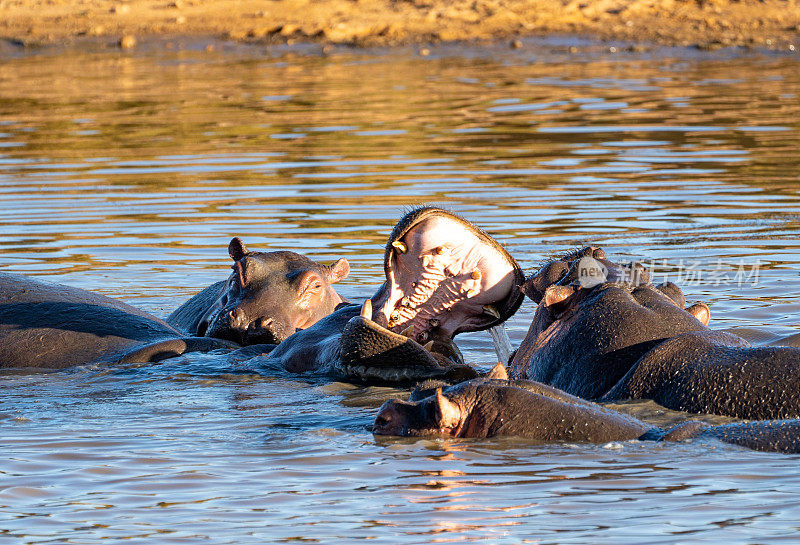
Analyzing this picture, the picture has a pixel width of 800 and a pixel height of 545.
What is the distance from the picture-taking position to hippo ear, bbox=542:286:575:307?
4.97 metres

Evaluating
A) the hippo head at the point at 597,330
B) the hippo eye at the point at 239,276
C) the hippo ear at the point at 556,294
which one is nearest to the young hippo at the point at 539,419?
the hippo head at the point at 597,330

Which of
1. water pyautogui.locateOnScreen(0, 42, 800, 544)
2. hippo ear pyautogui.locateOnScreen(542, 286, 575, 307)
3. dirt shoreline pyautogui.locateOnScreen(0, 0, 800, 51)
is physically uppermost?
dirt shoreline pyautogui.locateOnScreen(0, 0, 800, 51)

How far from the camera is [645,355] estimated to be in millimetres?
4711

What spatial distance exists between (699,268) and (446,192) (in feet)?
10.6

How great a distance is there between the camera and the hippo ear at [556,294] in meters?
4.97

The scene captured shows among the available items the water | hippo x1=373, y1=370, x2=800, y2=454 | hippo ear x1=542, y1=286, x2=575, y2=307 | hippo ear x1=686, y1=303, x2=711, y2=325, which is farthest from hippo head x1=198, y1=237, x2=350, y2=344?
hippo x1=373, y1=370, x2=800, y2=454

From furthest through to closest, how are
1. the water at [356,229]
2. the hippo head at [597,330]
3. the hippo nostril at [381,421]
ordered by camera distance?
the hippo head at [597,330]
the hippo nostril at [381,421]
the water at [356,229]

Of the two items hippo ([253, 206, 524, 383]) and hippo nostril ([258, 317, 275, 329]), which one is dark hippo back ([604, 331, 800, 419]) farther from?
hippo nostril ([258, 317, 275, 329])

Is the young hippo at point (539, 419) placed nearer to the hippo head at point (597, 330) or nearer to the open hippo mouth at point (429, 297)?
the hippo head at point (597, 330)

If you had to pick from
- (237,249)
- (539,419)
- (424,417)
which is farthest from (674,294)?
(237,249)

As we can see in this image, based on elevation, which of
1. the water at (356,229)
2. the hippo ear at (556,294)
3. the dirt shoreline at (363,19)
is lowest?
the water at (356,229)

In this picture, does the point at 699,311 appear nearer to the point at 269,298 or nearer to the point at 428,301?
the point at 428,301

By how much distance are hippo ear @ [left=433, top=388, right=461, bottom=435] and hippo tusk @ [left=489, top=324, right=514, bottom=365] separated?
1209 mm

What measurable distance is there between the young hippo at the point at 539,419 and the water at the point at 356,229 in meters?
0.05
